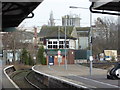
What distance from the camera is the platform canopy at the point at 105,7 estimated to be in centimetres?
1247

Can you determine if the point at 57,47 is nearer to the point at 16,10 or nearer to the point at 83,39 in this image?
the point at 83,39

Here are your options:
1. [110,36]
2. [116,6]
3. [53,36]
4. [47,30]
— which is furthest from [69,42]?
[116,6]

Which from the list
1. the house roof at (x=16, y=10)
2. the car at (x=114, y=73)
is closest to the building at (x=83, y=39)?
the car at (x=114, y=73)

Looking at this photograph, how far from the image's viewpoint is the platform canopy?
40.9 ft

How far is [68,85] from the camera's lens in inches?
642

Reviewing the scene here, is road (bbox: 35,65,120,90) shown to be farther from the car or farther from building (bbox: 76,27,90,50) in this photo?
building (bbox: 76,27,90,50)

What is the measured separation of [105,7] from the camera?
13828mm

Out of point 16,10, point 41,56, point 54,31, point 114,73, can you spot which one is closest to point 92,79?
point 114,73

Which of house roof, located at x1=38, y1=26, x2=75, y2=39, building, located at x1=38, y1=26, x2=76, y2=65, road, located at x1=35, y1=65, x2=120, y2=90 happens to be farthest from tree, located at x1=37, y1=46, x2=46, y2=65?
road, located at x1=35, y1=65, x2=120, y2=90

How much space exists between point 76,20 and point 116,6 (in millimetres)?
146119

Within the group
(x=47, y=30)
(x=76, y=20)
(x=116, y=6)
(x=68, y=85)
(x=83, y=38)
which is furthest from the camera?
(x=76, y=20)

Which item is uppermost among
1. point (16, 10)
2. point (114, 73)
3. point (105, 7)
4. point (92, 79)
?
point (16, 10)

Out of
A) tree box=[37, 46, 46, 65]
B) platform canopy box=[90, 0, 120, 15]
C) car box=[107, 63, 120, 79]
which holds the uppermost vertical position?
platform canopy box=[90, 0, 120, 15]

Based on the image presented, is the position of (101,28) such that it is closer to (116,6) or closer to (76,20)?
(76,20)
